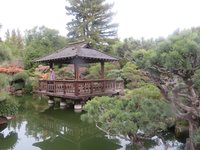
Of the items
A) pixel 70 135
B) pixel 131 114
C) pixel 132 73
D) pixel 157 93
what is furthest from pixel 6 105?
pixel 131 114

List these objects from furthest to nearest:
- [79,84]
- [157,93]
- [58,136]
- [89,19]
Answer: [89,19]
[79,84]
[58,136]
[157,93]

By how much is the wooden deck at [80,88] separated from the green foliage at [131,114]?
6495 mm

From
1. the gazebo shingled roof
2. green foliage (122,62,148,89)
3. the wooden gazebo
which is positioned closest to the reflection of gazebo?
the wooden gazebo

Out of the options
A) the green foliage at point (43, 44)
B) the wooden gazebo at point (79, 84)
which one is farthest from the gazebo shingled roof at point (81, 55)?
the green foliage at point (43, 44)

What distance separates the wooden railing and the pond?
1172 mm

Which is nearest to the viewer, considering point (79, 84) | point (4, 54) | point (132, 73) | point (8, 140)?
point (132, 73)

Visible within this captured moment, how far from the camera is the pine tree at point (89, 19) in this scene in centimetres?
2361

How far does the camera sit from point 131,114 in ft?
12.6

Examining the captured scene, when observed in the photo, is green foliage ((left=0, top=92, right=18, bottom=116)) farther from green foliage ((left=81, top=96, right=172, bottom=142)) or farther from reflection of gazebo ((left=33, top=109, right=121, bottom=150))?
green foliage ((left=81, top=96, right=172, bottom=142))

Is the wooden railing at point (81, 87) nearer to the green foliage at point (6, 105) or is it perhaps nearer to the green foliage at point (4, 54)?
the green foliage at point (6, 105)

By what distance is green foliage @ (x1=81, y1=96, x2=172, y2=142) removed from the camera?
148 inches

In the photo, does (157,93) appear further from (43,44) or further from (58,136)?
(43,44)

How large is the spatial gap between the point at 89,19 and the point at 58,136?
17611mm

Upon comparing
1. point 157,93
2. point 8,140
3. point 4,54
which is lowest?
point 8,140
